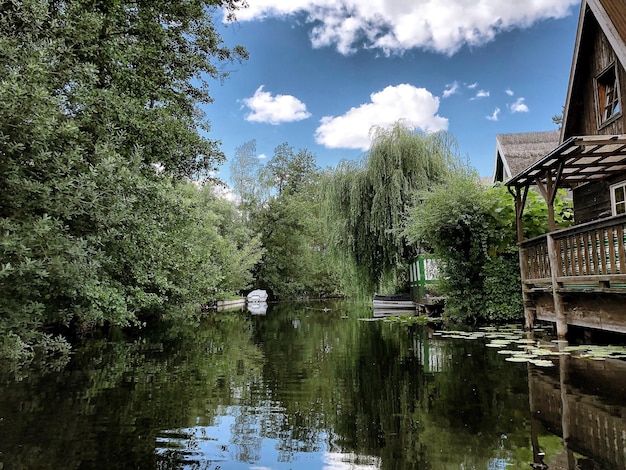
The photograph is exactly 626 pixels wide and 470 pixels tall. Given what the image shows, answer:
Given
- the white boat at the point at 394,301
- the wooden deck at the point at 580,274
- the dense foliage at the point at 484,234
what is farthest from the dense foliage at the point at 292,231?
the wooden deck at the point at 580,274

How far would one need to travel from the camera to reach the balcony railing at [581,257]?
19.9 ft

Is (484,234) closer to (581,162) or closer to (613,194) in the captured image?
(613,194)

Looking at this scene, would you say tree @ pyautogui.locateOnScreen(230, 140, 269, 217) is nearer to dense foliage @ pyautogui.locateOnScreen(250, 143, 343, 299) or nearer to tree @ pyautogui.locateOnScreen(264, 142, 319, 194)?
dense foliage @ pyautogui.locateOnScreen(250, 143, 343, 299)

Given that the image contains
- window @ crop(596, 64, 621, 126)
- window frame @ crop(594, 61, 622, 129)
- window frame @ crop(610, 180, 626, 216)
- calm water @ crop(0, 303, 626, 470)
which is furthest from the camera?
window frame @ crop(610, 180, 626, 216)

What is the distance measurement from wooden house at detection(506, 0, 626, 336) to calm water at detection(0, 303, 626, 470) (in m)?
1.52

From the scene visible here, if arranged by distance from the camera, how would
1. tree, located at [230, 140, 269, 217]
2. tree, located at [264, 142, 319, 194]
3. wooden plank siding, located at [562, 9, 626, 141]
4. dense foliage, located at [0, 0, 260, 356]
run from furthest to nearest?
1. tree, located at [264, 142, 319, 194]
2. tree, located at [230, 140, 269, 217]
3. wooden plank siding, located at [562, 9, 626, 141]
4. dense foliage, located at [0, 0, 260, 356]

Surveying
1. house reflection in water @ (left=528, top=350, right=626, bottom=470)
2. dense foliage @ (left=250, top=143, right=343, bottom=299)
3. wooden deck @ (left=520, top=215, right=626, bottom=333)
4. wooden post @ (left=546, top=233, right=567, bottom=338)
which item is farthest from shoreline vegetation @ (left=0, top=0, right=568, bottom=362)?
dense foliage @ (left=250, top=143, right=343, bottom=299)

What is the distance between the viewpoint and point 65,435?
3441mm

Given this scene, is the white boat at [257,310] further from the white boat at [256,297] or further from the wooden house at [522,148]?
the wooden house at [522,148]

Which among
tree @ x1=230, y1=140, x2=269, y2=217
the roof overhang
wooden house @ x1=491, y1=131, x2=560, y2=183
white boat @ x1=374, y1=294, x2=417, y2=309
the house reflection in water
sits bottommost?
the house reflection in water

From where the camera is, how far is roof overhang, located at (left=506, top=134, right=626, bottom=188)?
22.5ft

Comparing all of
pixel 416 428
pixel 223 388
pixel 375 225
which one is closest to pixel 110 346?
pixel 223 388

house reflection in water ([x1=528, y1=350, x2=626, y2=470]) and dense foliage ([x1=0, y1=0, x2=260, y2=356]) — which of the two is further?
dense foliage ([x1=0, y1=0, x2=260, y2=356])

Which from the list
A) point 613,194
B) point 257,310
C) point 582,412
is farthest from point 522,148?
point 582,412
